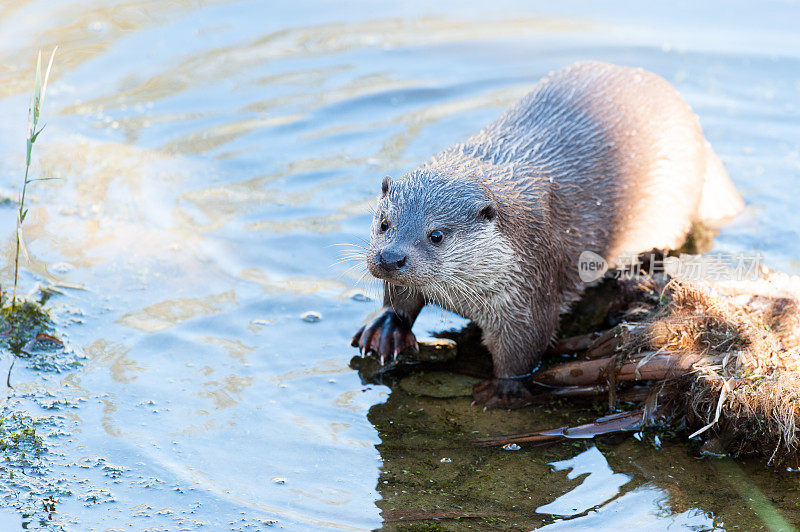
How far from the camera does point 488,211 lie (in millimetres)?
3318

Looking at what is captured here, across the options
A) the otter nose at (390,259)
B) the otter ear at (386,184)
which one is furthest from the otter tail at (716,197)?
the otter nose at (390,259)

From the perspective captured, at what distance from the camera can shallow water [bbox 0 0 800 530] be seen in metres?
2.94

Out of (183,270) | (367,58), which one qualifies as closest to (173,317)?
(183,270)

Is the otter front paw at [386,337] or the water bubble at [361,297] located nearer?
the otter front paw at [386,337]

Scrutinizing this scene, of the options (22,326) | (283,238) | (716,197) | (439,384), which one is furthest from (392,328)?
(716,197)

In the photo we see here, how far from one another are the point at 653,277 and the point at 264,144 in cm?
254

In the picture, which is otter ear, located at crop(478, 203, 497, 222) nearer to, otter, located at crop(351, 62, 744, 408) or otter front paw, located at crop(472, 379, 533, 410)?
otter, located at crop(351, 62, 744, 408)

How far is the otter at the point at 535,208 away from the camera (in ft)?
10.8

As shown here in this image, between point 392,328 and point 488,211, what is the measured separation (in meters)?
0.66

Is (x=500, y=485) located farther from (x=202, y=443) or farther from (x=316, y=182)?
(x=316, y=182)

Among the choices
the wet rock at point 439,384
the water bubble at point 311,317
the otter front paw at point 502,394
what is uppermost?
the otter front paw at point 502,394

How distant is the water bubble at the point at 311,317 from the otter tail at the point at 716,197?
2027mm

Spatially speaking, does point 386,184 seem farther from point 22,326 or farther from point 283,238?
point 22,326

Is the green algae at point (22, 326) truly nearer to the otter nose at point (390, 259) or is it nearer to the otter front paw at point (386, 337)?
the otter front paw at point (386, 337)
